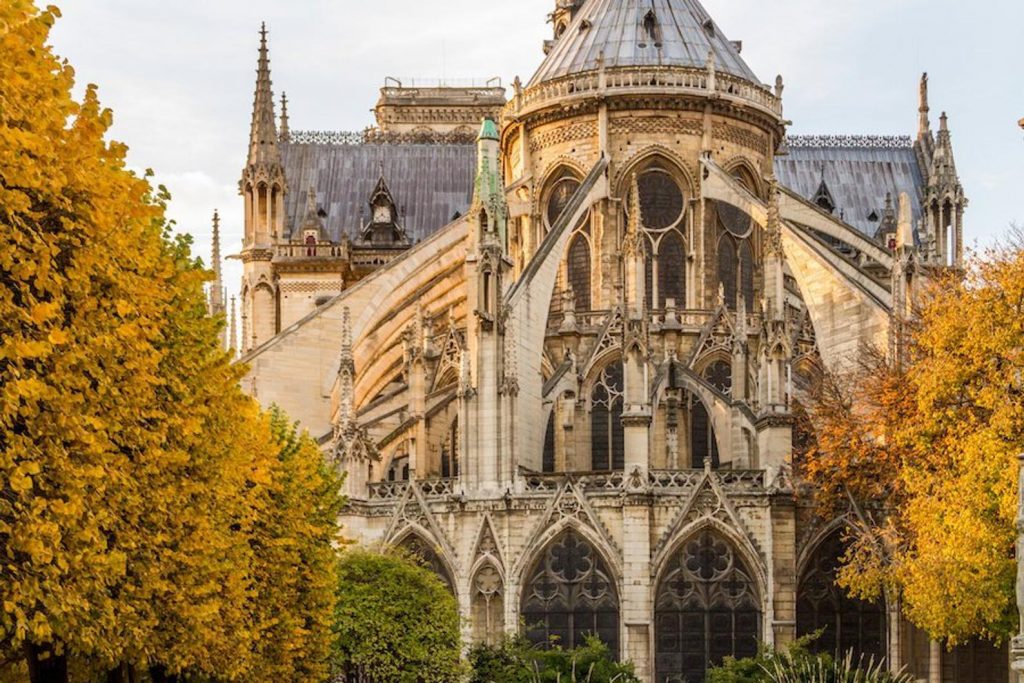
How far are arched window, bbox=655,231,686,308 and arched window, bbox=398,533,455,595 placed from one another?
1283cm

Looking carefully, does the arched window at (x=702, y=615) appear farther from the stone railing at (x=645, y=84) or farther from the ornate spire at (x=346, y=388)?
the stone railing at (x=645, y=84)

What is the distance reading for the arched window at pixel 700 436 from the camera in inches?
2279

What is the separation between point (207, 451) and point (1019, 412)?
1681cm

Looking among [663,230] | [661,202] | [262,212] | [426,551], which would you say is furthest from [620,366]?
[262,212]

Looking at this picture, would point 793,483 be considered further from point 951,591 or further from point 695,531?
point 951,591

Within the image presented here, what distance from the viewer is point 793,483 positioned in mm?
51156

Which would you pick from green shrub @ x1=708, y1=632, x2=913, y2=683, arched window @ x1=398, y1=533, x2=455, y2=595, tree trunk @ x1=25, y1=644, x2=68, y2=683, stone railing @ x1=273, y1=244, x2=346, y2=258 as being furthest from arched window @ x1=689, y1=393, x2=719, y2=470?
tree trunk @ x1=25, y1=644, x2=68, y2=683

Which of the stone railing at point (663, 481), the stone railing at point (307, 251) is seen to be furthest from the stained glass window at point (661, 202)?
the stone railing at point (307, 251)

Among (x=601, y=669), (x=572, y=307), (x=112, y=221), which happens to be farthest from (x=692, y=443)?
(x=112, y=221)

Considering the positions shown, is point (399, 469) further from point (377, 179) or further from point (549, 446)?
point (377, 179)

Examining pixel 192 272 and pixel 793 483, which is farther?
pixel 793 483

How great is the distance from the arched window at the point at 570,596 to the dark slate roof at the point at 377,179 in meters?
29.1

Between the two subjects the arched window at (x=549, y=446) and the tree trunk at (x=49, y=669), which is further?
the arched window at (x=549, y=446)

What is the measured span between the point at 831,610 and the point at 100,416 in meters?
29.6
